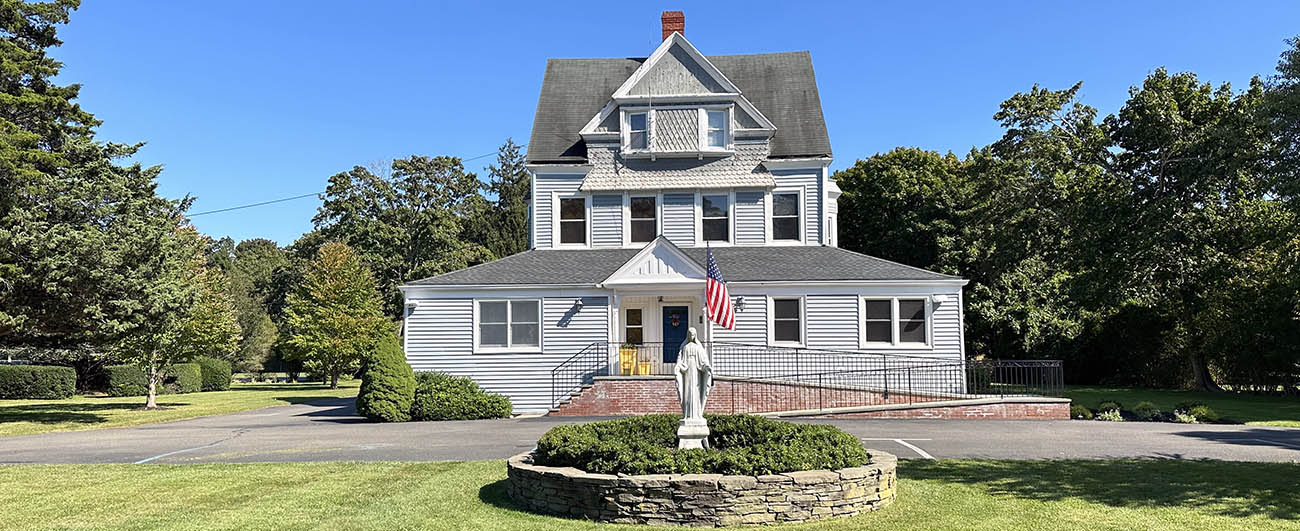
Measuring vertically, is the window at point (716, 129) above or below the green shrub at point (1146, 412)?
above

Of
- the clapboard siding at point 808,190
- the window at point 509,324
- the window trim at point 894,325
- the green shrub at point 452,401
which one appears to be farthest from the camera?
the clapboard siding at point 808,190

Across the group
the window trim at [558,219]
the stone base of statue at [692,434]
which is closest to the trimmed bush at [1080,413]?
the window trim at [558,219]

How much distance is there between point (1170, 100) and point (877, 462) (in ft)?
80.4

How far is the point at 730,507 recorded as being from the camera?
8.91 metres

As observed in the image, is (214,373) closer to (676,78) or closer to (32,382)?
(32,382)

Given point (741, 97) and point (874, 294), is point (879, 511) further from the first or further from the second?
point (741, 97)

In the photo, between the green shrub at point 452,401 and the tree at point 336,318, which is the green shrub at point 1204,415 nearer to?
the green shrub at point 452,401

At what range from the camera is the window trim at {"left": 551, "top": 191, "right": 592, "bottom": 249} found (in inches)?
1049

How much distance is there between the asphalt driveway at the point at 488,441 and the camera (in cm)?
1430

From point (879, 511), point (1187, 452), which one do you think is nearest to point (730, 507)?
point (879, 511)

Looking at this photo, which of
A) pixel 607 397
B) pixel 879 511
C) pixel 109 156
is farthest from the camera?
pixel 109 156

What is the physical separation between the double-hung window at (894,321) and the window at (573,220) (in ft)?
29.0

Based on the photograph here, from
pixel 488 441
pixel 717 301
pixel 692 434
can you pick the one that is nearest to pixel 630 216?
pixel 717 301

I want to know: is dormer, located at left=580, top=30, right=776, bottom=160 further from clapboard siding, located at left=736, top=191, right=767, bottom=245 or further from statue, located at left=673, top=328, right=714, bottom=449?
statue, located at left=673, top=328, right=714, bottom=449
